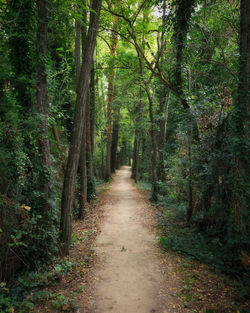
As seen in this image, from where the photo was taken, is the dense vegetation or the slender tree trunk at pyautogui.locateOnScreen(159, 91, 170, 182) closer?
the dense vegetation

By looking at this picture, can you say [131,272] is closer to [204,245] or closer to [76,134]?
[204,245]

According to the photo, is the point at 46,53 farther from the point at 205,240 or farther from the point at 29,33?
the point at 205,240

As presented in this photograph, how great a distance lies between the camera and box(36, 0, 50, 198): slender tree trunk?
465 centimetres

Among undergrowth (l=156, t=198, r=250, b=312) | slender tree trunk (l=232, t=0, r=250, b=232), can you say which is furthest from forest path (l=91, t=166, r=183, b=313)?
slender tree trunk (l=232, t=0, r=250, b=232)

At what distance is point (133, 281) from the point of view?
4332 mm

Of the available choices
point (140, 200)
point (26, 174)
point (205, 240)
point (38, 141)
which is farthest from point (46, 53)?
point (140, 200)

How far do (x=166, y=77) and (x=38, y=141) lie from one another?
607 cm

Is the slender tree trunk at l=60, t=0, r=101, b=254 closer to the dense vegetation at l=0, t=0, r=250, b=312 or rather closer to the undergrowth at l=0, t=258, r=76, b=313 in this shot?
the dense vegetation at l=0, t=0, r=250, b=312

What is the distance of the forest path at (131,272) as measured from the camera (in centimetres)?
366

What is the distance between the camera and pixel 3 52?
4.52 meters

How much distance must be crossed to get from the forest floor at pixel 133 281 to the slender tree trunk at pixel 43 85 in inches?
86.8

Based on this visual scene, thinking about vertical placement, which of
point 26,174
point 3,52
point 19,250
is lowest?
point 19,250

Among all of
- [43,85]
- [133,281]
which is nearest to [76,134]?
[43,85]

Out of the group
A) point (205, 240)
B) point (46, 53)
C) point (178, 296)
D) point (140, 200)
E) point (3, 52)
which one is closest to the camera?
point (178, 296)
